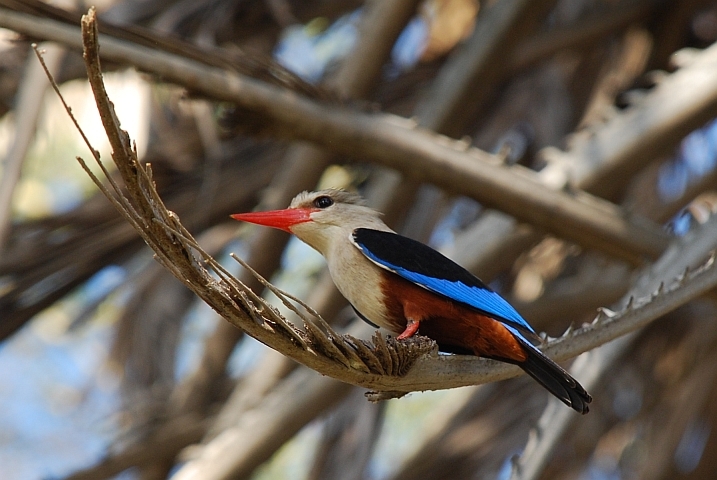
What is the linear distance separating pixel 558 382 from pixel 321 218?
1.01 m

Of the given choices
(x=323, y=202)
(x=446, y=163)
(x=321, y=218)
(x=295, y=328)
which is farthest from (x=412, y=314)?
(x=446, y=163)

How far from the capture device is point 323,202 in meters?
3.16

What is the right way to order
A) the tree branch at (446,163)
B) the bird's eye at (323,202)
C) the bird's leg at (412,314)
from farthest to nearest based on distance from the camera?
the tree branch at (446,163), the bird's eye at (323,202), the bird's leg at (412,314)

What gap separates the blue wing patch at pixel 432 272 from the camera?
8.45ft

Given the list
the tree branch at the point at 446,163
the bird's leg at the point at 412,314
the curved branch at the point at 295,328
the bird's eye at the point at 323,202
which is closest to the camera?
the curved branch at the point at 295,328

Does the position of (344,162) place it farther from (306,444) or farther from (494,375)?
(306,444)

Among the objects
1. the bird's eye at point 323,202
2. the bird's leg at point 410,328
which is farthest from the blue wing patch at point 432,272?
the bird's eye at point 323,202

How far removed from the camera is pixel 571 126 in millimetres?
5836

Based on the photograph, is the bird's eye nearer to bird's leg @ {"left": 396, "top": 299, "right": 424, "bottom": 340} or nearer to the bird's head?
the bird's head

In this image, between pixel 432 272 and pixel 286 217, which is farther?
pixel 286 217

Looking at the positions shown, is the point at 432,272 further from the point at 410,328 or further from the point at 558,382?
the point at 558,382

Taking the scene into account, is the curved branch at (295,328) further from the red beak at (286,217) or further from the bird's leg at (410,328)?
the red beak at (286,217)

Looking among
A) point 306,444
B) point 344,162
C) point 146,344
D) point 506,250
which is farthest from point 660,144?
point 306,444

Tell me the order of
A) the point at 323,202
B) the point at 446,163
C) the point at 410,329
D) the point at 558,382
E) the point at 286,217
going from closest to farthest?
1. the point at 558,382
2. the point at 410,329
3. the point at 286,217
4. the point at 323,202
5. the point at 446,163
